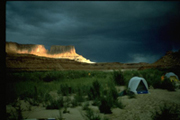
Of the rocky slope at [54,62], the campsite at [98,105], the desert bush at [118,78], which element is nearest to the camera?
the campsite at [98,105]

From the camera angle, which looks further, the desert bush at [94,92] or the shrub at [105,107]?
the desert bush at [94,92]

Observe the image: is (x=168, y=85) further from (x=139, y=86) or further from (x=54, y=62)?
(x=54, y=62)

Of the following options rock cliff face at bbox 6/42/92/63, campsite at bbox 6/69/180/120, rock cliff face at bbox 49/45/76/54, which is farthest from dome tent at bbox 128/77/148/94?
rock cliff face at bbox 49/45/76/54

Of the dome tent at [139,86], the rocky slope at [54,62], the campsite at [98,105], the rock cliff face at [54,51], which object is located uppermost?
the rock cliff face at [54,51]

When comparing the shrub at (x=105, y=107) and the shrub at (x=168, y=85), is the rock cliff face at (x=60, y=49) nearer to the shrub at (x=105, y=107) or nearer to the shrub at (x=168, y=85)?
the shrub at (x=168, y=85)

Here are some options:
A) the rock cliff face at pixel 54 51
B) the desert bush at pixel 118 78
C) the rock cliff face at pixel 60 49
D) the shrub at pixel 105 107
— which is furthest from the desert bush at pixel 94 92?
the rock cliff face at pixel 60 49

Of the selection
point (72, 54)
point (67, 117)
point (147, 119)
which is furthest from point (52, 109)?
point (72, 54)

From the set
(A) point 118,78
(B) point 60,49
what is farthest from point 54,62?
(B) point 60,49

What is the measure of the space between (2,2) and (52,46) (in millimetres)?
152703

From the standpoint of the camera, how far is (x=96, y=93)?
8008 millimetres

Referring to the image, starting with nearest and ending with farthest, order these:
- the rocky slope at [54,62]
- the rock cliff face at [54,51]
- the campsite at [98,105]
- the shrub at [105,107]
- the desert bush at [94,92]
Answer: the campsite at [98,105] → the shrub at [105,107] → the desert bush at [94,92] → the rocky slope at [54,62] → the rock cliff face at [54,51]

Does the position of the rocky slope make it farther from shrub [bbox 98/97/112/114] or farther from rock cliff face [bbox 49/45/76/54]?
shrub [bbox 98/97/112/114]

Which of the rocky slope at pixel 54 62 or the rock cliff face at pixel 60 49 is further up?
the rock cliff face at pixel 60 49

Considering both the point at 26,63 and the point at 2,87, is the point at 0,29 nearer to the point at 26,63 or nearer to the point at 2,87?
the point at 2,87
